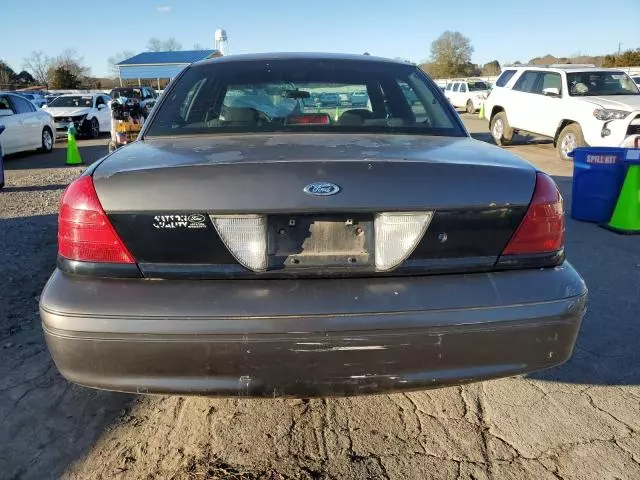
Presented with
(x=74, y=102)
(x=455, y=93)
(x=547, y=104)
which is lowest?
(x=455, y=93)

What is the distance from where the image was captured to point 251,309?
6.16ft

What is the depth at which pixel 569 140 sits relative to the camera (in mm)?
11070

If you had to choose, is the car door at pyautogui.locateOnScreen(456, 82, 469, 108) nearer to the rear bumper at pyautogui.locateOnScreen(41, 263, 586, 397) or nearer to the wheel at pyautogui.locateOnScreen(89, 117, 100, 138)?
the wheel at pyautogui.locateOnScreen(89, 117, 100, 138)

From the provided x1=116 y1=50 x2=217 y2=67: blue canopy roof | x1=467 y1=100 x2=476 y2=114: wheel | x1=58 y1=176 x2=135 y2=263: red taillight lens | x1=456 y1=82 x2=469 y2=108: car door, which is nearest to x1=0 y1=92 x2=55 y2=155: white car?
x1=58 y1=176 x2=135 y2=263: red taillight lens

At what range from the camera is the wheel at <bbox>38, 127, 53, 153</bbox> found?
13.6m

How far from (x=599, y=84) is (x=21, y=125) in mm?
12731

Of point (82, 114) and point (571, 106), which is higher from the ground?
point (571, 106)

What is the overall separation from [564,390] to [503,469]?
80cm

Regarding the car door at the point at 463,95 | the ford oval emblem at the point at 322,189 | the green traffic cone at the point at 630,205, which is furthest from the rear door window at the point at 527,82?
the car door at the point at 463,95

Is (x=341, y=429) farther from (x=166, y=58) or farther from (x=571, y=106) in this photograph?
(x=166, y=58)

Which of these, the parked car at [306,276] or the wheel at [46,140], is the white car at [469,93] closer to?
the wheel at [46,140]

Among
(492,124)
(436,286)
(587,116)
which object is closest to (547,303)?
(436,286)

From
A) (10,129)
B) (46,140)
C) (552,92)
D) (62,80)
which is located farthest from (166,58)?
(552,92)

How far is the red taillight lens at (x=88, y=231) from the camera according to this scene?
198 centimetres
